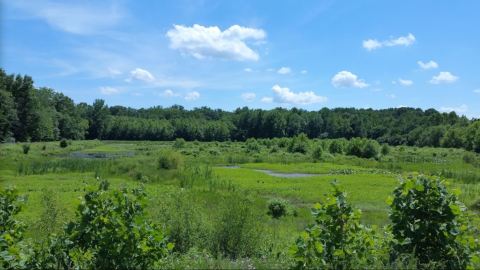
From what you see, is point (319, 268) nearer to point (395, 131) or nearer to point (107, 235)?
point (107, 235)

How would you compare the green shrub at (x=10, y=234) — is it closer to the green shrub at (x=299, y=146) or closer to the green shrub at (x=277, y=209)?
the green shrub at (x=277, y=209)

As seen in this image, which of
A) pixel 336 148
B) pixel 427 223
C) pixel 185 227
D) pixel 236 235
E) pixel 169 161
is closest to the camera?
pixel 427 223

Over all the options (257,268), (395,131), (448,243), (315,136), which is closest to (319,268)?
(257,268)

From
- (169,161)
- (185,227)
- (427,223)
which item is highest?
(427,223)

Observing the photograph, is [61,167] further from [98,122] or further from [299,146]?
[98,122]

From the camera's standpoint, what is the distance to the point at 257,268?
5.16m

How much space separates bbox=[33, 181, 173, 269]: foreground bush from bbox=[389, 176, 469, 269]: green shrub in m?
3.11

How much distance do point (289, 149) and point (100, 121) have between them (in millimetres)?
92645

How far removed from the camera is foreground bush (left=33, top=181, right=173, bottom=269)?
15.7 feet

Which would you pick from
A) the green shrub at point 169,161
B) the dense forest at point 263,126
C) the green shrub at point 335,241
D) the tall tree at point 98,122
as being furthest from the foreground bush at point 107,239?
the tall tree at point 98,122

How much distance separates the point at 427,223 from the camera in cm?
534

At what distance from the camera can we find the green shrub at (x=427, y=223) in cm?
523

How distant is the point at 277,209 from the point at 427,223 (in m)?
14.7

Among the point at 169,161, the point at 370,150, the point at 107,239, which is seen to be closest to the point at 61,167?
the point at 169,161
